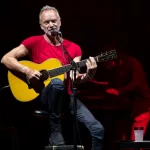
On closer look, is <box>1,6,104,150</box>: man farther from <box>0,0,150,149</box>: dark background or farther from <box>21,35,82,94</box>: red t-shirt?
<box>0,0,150,149</box>: dark background

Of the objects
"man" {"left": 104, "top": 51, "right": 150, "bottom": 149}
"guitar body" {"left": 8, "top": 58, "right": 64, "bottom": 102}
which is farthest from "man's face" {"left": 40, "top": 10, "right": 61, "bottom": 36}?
"man" {"left": 104, "top": 51, "right": 150, "bottom": 149}

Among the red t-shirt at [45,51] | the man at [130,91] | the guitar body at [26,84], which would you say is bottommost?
the man at [130,91]

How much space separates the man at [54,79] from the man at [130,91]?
2014mm

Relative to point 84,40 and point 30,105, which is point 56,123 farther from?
point 84,40

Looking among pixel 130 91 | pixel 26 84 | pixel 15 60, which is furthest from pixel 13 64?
pixel 130 91

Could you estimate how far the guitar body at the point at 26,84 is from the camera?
14.1 feet

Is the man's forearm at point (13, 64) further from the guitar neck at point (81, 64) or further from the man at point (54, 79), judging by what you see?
the guitar neck at point (81, 64)

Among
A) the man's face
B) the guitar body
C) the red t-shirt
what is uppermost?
the man's face

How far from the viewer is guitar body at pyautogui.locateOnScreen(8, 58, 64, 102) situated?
429 cm

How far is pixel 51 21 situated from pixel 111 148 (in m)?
2.84

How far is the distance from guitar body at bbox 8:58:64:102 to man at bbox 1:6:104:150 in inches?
2.6

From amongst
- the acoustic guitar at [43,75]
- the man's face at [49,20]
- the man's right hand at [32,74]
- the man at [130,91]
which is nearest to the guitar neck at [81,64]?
the acoustic guitar at [43,75]

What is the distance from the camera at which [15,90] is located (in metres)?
4.52

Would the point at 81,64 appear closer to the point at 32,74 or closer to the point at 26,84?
the point at 32,74
